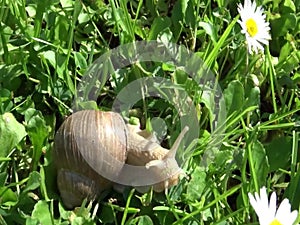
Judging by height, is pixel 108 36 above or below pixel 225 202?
above

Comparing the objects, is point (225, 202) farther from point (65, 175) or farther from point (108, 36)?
point (108, 36)

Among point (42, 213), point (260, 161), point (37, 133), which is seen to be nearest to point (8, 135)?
point (37, 133)

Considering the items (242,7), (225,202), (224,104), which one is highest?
(242,7)

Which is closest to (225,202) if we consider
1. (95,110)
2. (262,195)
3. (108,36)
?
(262,195)

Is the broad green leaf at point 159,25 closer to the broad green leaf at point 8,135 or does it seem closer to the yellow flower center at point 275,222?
the broad green leaf at point 8,135

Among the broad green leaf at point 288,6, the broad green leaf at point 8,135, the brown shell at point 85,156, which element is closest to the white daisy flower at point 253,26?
the broad green leaf at point 288,6

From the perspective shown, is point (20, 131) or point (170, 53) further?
point (170, 53)

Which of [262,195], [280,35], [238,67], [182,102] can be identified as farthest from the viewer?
[280,35]
